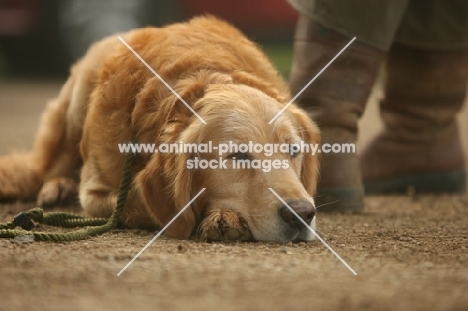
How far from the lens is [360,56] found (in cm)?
456

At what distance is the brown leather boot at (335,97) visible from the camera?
4.58 meters

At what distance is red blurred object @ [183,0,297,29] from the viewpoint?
12.6 m

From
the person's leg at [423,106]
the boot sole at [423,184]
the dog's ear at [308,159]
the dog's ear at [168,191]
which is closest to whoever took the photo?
the dog's ear at [168,191]

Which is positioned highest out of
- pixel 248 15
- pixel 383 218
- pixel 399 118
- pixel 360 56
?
pixel 248 15

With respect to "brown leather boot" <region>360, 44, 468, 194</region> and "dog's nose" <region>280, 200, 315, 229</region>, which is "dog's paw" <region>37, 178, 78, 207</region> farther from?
"brown leather boot" <region>360, 44, 468, 194</region>

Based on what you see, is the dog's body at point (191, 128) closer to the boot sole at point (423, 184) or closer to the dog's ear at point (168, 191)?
the dog's ear at point (168, 191)

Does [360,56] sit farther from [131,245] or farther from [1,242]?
[1,242]

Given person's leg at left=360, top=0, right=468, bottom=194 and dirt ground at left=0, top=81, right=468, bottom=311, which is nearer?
dirt ground at left=0, top=81, right=468, bottom=311

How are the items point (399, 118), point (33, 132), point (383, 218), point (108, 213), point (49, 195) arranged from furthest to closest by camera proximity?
point (33, 132) → point (399, 118) → point (49, 195) → point (383, 218) → point (108, 213)

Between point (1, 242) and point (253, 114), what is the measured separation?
122 centimetres

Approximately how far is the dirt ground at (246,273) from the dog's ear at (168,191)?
10 cm

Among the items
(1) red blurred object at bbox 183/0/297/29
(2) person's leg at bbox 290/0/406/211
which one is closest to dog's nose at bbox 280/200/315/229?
(2) person's leg at bbox 290/0/406/211

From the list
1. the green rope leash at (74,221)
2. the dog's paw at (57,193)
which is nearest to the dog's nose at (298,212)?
the green rope leash at (74,221)

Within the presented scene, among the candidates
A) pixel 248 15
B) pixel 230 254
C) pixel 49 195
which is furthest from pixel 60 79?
pixel 230 254
